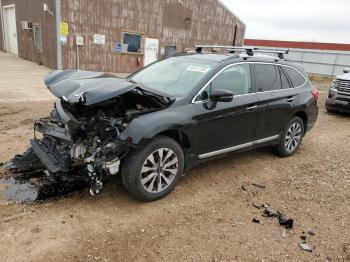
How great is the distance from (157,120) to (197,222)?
4.07ft

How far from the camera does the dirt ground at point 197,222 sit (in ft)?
10.1

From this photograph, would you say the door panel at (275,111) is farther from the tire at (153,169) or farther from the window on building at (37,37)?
the window on building at (37,37)

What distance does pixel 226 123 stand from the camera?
14.7 feet

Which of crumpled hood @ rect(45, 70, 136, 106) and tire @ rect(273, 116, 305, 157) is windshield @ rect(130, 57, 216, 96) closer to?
crumpled hood @ rect(45, 70, 136, 106)

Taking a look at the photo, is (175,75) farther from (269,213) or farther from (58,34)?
(58,34)

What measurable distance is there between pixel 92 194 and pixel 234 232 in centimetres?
164

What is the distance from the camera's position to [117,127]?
363 centimetres

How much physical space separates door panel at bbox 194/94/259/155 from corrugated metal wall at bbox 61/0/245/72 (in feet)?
38.9

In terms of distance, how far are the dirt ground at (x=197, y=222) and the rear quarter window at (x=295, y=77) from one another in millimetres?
1637

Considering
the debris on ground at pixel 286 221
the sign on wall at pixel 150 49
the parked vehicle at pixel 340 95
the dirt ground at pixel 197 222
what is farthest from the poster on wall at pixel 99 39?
the debris on ground at pixel 286 221

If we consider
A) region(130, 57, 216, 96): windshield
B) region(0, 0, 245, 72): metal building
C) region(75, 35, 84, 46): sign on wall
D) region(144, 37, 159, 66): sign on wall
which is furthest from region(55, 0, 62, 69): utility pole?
region(130, 57, 216, 96): windshield

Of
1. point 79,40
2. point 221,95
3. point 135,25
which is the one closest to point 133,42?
point 135,25

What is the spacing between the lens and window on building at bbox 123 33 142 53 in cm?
1662

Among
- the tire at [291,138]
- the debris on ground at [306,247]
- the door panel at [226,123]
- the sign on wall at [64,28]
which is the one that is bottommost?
the debris on ground at [306,247]
